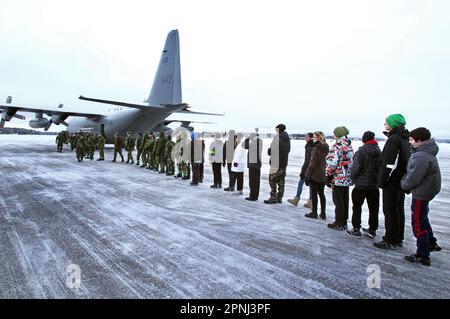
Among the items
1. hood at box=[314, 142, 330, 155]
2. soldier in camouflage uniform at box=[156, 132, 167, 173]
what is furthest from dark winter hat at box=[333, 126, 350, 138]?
soldier in camouflage uniform at box=[156, 132, 167, 173]

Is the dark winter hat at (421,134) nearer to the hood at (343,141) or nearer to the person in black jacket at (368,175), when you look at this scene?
the person in black jacket at (368,175)

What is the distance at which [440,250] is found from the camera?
14.4 feet

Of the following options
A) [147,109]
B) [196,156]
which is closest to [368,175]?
[196,156]

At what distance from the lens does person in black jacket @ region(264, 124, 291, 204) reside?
7.39 metres

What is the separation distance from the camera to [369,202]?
4.86 meters

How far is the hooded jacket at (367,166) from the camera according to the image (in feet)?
15.4

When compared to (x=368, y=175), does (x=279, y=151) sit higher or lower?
higher

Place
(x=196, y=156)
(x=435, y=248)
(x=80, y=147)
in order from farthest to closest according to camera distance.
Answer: (x=80, y=147)
(x=196, y=156)
(x=435, y=248)

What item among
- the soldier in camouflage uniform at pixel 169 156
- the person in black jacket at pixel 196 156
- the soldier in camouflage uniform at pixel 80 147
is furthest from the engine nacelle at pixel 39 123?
the person in black jacket at pixel 196 156

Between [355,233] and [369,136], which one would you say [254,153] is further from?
[355,233]

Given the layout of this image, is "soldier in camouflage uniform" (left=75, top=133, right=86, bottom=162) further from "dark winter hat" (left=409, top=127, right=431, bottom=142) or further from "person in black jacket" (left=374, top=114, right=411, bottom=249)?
"dark winter hat" (left=409, top=127, right=431, bottom=142)

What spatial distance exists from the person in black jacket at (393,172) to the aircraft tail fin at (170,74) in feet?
62.0

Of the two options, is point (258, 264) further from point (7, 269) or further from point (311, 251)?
point (7, 269)

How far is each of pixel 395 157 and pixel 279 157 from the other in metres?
3.45
